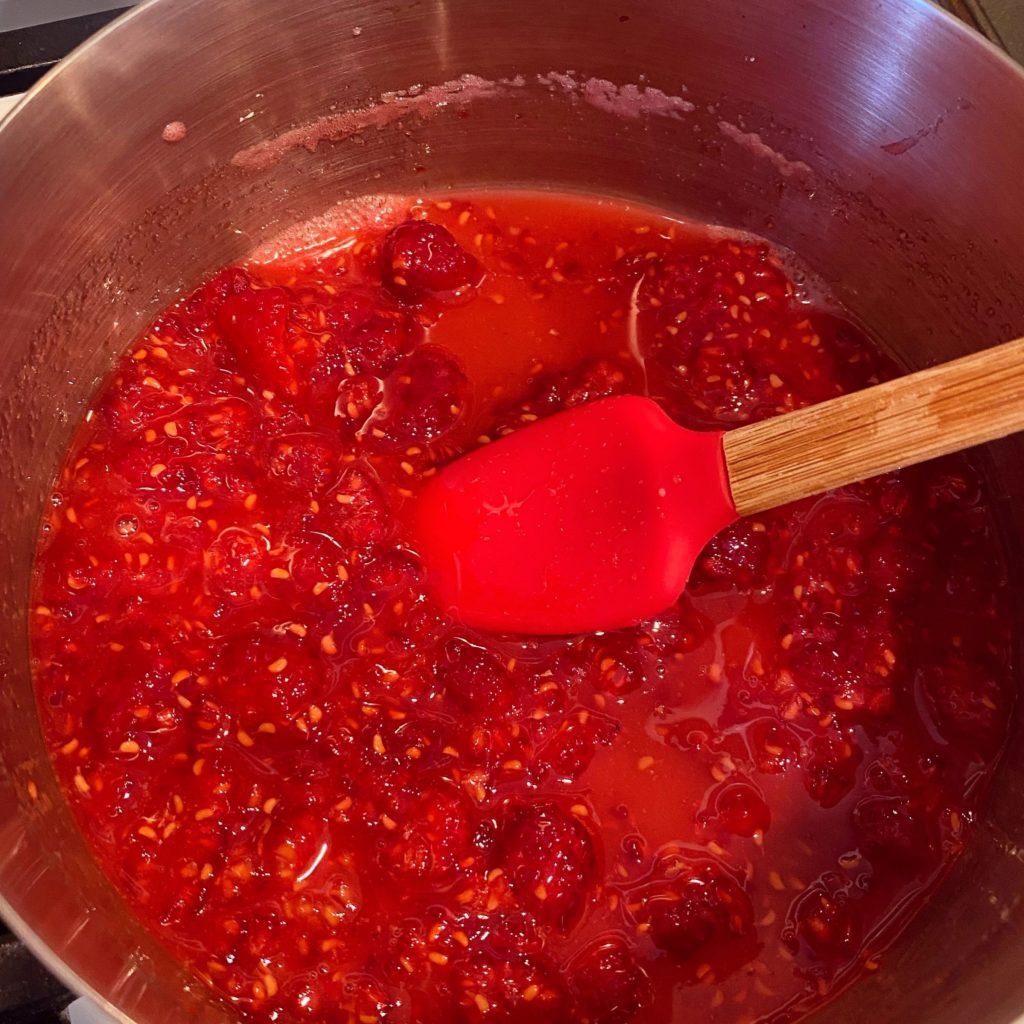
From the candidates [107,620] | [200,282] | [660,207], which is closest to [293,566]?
[107,620]

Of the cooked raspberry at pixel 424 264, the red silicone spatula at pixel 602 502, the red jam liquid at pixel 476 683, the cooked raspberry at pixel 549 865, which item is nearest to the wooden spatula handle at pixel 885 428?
the red silicone spatula at pixel 602 502

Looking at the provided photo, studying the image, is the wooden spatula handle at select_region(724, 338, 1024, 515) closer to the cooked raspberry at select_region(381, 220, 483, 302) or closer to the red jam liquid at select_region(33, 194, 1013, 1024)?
the red jam liquid at select_region(33, 194, 1013, 1024)

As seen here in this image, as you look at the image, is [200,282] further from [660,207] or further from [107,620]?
[660,207]

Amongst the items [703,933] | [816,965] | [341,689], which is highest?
[341,689]

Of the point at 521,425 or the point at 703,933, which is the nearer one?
the point at 703,933

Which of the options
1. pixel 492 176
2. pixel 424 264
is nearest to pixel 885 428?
pixel 424 264

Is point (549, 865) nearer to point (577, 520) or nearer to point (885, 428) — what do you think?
point (577, 520)

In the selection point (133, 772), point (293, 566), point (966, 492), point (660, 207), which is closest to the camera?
point (133, 772)

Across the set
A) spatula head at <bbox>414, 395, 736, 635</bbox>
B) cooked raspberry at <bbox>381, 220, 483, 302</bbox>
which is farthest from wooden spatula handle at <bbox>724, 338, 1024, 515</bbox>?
cooked raspberry at <bbox>381, 220, 483, 302</bbox>
